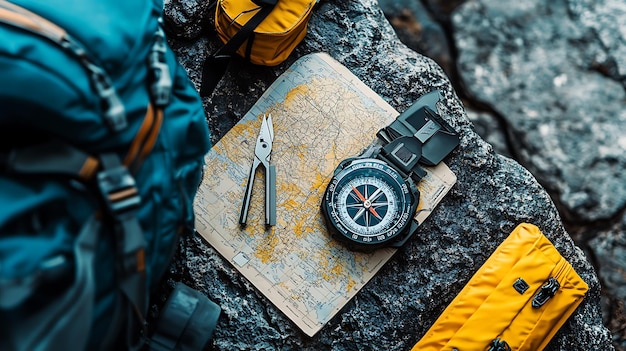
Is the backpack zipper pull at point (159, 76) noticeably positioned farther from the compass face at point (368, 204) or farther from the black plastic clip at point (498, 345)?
the black plastic clip at point (498, 345)

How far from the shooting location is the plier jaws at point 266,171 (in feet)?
5.43

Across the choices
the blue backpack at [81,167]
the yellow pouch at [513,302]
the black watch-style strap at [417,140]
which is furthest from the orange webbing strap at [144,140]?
the yellow pouch at [513,302]

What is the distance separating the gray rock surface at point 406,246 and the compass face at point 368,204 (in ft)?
0.42

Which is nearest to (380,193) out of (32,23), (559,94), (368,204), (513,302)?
(368,204)

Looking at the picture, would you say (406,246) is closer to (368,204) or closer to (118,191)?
(368,204)

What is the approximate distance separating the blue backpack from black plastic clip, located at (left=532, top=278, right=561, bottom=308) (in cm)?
93

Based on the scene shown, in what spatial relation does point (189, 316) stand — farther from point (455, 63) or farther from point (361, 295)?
point (455, 63)

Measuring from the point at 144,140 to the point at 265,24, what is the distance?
572 millimetres

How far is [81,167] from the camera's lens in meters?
1.11

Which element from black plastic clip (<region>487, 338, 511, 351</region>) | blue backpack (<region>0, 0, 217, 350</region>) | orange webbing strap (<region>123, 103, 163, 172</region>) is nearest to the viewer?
blue backpack (<region>0, 0, 217, 350</region>)

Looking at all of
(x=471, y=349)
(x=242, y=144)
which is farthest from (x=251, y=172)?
(x=471, y=349)

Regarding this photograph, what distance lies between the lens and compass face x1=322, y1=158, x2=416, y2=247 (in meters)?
1.59

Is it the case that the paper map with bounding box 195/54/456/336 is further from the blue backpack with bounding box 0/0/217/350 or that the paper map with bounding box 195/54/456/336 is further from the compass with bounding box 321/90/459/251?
the blue backpack with bounding box 0/0/217/350

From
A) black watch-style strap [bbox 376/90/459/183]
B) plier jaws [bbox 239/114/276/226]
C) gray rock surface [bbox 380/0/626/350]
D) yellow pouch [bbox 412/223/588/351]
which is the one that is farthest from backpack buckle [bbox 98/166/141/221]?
gray rock surface [bbox 380/0/626/350]
